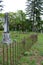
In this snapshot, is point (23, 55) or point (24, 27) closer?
point (23, 55)

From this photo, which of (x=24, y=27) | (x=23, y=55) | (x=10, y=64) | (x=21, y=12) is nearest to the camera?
(x=10, y=64)

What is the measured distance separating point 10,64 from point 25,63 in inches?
66.0

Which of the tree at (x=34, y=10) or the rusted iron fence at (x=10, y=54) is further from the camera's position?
the tree at (x=34, y=10)

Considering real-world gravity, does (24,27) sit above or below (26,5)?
below

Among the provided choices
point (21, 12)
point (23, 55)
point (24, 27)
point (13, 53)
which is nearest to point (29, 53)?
point (23, 55)

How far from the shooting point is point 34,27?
142 feet

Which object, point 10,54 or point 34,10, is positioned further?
point 34,10

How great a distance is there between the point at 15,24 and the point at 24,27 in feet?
8.24

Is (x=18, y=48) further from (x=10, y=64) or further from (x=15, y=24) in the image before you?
(x=15, y=24)

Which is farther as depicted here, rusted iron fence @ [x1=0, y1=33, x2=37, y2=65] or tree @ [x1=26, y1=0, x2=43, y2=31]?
tree @ [x1=26, y1=0, x2=43, y2=31]

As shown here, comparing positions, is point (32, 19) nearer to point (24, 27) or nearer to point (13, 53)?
point (24, 27)

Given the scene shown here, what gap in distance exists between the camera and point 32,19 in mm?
44000

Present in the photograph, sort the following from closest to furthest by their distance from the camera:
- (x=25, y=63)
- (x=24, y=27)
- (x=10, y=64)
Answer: (x=10, y=64)
(x=25, y=63)
(x=24, y=27)

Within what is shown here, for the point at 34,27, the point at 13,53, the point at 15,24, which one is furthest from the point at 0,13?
the point at 13,53
